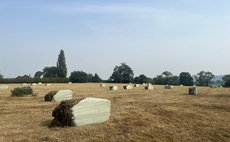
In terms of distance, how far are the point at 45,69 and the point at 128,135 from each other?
471ft

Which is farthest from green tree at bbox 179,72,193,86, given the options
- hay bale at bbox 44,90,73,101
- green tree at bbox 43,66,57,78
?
hay bale at bbox 44,90,73,101

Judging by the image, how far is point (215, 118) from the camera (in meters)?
14.5

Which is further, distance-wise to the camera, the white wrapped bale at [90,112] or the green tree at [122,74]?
the green tree at [122,74]

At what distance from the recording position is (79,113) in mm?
11852

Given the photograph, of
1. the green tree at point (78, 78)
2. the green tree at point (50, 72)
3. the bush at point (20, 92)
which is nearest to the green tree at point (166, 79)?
the green tree at point (78, 78)

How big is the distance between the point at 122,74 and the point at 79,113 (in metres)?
103

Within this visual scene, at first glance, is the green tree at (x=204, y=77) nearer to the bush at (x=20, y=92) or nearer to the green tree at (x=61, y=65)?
the green tree at (x=61, y=65)

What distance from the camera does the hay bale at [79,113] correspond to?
11.7 meters

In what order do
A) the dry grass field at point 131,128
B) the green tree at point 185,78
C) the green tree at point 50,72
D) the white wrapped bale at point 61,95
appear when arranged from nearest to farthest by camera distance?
the dry grass field at point 131,128 < the white wrapped bale at point 61,95 < the green tree at point 185,78 < the green tree at point 50,72

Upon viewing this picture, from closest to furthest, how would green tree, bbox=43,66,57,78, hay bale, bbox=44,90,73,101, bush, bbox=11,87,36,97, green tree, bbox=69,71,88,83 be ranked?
hay bale, bbox=44,90,73,101
bush, bbox=11,87,36,97
green tree, bbox=69,71,88,83
green tree, bbox=43,66,57,78

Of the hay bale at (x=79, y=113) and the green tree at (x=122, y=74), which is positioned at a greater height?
the green tree at (x=122, y=74)

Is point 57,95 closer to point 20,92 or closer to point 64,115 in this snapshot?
point 20,92

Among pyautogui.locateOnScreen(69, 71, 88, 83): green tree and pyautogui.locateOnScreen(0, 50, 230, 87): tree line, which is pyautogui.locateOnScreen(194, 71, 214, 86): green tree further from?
pyautogui.locateOnScreen(69, 71, 88, 83): green tree

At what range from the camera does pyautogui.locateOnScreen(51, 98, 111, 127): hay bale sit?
11.7 meters
